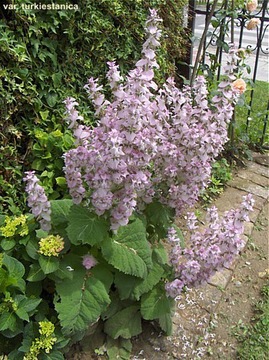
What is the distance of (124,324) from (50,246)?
62cm

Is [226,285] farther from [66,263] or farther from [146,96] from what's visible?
[146,96]

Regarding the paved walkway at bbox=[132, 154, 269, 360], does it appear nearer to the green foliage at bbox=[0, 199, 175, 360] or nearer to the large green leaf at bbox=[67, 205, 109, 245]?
the green foliage at bbox=[0, 199, 175, 360]

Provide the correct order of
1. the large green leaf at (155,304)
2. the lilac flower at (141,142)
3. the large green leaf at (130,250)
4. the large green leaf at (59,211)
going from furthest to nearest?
the large green leaf at (155,304)
the large green leaf at (59,211)
the large green leaf at (130,250)
the lilac flower at (141,142)

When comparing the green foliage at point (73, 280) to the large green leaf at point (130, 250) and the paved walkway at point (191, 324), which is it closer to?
the large green leaf at point (130, 250)

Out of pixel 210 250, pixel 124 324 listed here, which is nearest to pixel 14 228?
pixel 124 324

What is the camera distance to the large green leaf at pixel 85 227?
1.87 meters

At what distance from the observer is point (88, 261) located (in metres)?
2.04

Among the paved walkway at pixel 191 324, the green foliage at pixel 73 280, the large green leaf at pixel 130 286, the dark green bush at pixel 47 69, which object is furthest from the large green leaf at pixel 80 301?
the dark green bush at pixel 47 69

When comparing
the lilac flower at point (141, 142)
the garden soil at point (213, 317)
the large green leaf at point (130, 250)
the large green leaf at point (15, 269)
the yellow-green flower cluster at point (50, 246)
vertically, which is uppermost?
the lilac flower at point (141, 142)

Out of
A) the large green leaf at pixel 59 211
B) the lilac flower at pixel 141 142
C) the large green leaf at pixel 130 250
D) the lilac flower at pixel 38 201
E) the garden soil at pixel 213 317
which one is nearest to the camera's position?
the lilac flower at pixel 141 142

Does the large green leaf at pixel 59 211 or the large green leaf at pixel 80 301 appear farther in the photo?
the large green leaf at pixel 59 211

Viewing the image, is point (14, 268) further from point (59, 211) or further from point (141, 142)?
point (141, 142)

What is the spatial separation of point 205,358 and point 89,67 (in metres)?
1.83

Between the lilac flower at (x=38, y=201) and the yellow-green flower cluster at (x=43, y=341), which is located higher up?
the lilac flower at (x=38, y=201)
